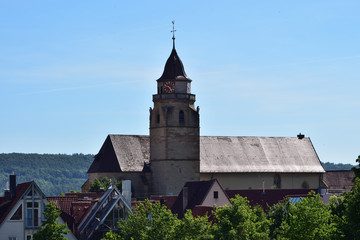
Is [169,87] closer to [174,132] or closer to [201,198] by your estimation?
[174,132]

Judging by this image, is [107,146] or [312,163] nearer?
[107,146]

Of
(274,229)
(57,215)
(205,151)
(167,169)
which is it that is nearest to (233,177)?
(205,151)

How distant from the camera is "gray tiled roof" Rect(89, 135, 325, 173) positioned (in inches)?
5463

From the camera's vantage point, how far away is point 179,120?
13588 centimetres

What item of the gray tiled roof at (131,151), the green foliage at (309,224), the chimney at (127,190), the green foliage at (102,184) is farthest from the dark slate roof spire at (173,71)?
the green foliage at (309,224)

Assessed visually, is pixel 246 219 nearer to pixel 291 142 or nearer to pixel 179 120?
pixel 179 120

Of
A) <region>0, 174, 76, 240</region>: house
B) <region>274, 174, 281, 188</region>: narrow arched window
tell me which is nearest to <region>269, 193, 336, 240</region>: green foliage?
<region>0, 174, 76, 240</region>: house

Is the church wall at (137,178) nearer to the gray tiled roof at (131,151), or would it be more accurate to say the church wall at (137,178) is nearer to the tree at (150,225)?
the gray tiled roof at (131,151)

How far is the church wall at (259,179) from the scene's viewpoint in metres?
143

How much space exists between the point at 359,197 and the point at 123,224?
2123cm

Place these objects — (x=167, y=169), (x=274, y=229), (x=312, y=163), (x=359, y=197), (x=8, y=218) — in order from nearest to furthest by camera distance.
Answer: (x=359, y=197)
(x=8, y=218)
(x=274, y=229)
(x=167, y=169)
(x=312, y=163)

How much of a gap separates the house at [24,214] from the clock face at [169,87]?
65.4 m

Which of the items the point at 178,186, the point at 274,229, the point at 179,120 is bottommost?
the point at 274,229

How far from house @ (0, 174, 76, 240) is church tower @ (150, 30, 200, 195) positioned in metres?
63.4
